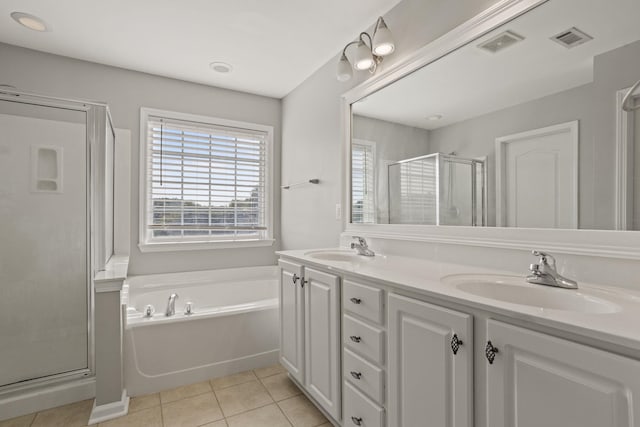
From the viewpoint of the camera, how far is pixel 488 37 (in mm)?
1458

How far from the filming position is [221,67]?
279 cm

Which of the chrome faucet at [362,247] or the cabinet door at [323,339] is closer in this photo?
the cabinet door at [323,339]

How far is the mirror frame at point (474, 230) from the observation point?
110 centimetres

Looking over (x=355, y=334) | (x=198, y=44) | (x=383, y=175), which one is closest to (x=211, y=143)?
(x=198, y=44)

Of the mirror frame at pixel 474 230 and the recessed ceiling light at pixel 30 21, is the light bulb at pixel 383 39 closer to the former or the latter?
the mirror frame at pixel 474 230

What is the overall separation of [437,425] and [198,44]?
8.93ft

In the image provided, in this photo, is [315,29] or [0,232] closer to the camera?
[0,232]

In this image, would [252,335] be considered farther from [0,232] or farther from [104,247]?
[0,232]

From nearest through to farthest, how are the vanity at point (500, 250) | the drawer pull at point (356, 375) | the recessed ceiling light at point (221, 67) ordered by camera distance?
the vanity at point (500, 250)
the drawer pull at point (356, 375)
the recessed ceiling light at point (221, 67)

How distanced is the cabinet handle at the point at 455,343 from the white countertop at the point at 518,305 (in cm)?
11

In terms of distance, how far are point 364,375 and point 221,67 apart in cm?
263

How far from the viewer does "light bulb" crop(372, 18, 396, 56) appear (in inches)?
72.6

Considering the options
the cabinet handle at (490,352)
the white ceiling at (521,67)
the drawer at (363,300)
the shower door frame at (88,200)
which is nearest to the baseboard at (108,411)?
the shower door frame at (88,200)

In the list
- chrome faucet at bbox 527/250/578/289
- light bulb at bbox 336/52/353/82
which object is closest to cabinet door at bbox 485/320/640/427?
chrome faucet at bbox 527/250/578/289
